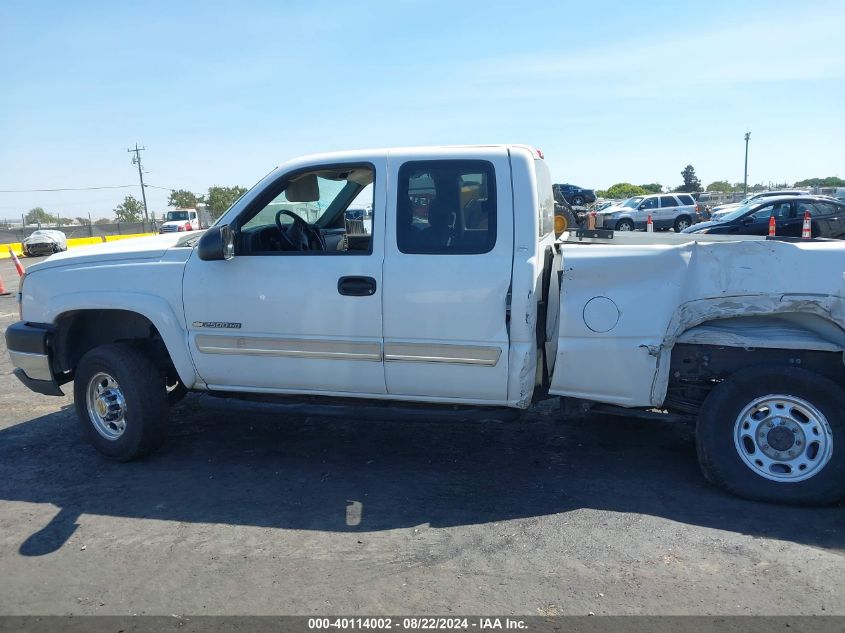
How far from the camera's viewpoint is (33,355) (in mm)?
5051

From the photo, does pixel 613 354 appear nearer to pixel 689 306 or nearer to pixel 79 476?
pixel 689 306

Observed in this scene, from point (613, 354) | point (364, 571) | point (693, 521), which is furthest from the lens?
point (613, 354)

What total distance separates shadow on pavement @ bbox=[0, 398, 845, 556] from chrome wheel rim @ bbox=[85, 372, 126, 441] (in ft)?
0.82

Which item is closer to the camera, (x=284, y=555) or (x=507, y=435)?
(x=284, y=555)

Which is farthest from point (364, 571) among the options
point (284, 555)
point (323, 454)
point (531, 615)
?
point (323, 454)

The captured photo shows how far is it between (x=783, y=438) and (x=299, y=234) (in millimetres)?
3419

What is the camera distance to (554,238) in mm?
5043

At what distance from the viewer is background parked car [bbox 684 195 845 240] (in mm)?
18406

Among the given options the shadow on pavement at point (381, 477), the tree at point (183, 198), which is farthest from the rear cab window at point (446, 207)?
the tree at point (183, 198)

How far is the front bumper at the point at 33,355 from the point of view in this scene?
501 centimetres

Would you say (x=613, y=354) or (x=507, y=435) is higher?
(x=613, y=354)

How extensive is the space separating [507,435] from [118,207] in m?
81.8

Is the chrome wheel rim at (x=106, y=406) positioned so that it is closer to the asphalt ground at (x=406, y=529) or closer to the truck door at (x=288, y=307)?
the asphalt ground at (x=406, y=529)

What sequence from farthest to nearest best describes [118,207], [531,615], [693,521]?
[118,207]
[693,521]
[531,615]
